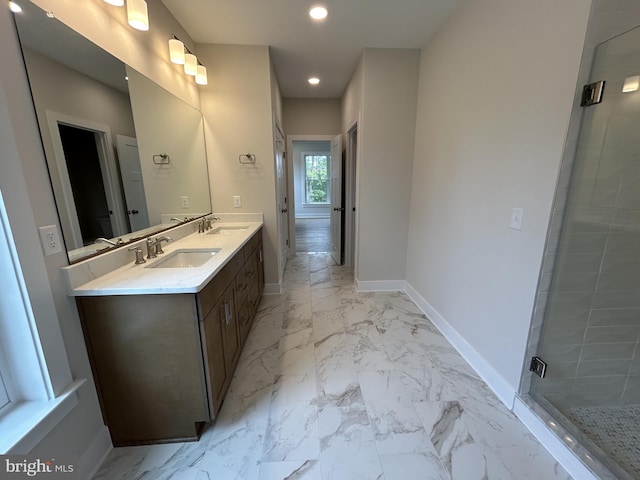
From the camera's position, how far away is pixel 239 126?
2871 millimetres

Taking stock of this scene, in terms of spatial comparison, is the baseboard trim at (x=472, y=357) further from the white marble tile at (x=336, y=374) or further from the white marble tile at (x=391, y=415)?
the white marble tile at (x=336, y=374)

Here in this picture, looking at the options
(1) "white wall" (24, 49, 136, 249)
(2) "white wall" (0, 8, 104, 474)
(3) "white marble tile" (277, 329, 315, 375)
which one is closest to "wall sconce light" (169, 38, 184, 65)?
(1) "white wall" (24, 49, 136, 249)

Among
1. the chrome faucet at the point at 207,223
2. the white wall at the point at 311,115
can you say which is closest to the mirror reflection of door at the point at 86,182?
the chrome faucet at the point at 207,223

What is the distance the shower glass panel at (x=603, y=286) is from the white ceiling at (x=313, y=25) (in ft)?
5.18

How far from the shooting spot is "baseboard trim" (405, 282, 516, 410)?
1.68m

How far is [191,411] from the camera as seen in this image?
1.40 meters

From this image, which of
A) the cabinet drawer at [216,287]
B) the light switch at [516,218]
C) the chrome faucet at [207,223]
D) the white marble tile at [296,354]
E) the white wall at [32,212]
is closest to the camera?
the white wall at [32,212]

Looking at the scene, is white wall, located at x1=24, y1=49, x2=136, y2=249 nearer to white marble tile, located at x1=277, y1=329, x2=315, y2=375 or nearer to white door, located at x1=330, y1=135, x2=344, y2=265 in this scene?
white marble tile, located at x1=277, y1=329, x2=315, y2=375

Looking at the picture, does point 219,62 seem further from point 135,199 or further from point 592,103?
point 592,103

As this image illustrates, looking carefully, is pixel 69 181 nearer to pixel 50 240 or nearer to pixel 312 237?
pixel 50 240

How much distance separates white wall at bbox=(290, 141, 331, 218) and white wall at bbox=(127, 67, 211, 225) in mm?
6676

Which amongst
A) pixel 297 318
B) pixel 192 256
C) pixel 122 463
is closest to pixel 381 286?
pixel 297 318

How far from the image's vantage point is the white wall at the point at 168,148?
72.7 inches

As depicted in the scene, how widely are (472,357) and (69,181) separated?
107 inches
